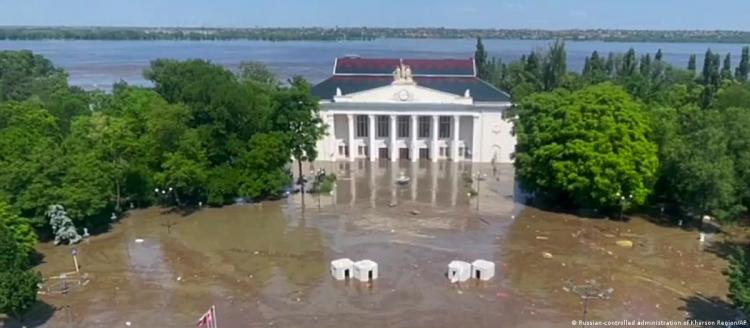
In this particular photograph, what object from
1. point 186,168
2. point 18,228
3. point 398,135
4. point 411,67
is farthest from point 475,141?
point 18,228

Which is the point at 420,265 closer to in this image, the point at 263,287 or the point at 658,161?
the point at 263,287

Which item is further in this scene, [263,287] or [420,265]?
[420,265]

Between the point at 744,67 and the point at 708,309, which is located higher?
the point at 744,67

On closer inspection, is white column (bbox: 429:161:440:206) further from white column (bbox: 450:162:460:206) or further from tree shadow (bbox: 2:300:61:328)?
tree shadow (bbox: 2:300:61:328)

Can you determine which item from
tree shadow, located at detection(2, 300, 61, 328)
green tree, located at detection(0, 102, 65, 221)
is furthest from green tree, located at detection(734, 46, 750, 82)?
tree shadow, located at detection(2, 300, 61, 328)

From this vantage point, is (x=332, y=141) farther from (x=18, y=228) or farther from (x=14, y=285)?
(x=14, y=285)

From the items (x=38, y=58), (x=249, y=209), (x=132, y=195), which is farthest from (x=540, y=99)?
(x=38, y=58)
